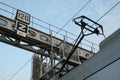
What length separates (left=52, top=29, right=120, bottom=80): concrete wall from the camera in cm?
734

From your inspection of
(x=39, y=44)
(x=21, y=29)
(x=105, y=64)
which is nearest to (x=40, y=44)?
(x=39, y=44)

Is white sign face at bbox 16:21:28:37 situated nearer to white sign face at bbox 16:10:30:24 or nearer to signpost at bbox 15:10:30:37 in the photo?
signpost at bbox 15:10:30:37

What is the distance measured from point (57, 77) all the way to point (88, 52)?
9.23 meters

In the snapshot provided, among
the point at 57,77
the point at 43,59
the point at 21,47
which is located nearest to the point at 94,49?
the point at 43,59

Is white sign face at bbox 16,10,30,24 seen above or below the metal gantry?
above

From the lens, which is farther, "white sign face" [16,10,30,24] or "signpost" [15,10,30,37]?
"white sign face" [16,10,30,24]

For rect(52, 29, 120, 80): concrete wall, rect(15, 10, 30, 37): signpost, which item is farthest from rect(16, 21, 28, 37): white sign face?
rect(52, 29, 120, 80): concrete wall

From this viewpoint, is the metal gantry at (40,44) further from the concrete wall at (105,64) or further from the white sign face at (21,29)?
the concrete wall at (105,64)

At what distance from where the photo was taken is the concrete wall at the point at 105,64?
7341 millimetres

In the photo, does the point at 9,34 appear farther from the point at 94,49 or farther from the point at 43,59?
the point at 94,49

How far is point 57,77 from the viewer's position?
11086mm

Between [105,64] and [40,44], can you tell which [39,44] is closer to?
[40,44]

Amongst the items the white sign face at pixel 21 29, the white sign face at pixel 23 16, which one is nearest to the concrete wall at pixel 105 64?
the white sign face at pixel 21 29

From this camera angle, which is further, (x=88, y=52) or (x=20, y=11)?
(x=88, y=52)
